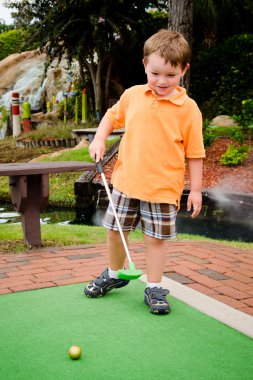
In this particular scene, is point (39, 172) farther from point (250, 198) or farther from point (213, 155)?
point (213, 155)

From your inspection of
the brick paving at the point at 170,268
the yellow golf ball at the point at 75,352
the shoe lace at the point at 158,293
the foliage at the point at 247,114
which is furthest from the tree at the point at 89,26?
the yellow golf ball at the point at 75,352

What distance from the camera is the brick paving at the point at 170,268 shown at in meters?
3.16

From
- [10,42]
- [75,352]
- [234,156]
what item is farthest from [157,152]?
[10,42]

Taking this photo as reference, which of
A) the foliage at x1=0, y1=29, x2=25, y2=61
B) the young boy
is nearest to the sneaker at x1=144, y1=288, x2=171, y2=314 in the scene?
the young boy

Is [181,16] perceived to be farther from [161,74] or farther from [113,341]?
[113,341]

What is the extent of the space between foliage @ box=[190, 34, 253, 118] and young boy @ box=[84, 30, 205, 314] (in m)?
10.0

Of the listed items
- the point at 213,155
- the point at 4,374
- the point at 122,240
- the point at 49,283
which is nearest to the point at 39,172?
the point at 49,283

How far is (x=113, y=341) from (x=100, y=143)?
1.06 metres

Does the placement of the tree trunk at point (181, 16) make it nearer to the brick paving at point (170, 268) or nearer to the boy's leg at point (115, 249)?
the brick paving at point (170, 268)

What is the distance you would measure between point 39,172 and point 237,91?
9.41 m

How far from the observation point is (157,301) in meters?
2.63

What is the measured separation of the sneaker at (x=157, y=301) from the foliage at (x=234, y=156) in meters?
6.52

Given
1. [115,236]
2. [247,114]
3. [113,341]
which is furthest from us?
[247,114]

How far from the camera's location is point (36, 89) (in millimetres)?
19750
